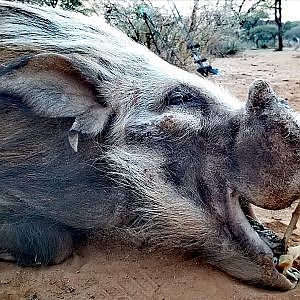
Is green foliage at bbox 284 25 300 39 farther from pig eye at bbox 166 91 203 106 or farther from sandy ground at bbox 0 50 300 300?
sandy ground at bbox 0 50 300 300

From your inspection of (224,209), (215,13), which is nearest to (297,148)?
(224,209)

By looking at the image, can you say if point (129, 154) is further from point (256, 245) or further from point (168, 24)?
point (168, 24)

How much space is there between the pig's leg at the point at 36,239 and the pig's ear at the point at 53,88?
0.45 metres

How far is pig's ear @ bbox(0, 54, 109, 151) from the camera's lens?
2.30 meters

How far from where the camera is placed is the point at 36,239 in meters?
2.45

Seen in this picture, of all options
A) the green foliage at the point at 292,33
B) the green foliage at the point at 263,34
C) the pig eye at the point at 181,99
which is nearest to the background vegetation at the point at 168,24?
the pig eye at the point at 181,99

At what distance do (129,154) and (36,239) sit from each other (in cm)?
56

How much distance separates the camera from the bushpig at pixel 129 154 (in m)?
2.07

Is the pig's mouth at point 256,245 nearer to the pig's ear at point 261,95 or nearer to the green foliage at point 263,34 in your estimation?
the pig's ear at point 261,95

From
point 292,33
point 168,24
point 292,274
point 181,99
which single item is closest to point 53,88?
point 181,99

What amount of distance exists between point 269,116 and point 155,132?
1.50 ft

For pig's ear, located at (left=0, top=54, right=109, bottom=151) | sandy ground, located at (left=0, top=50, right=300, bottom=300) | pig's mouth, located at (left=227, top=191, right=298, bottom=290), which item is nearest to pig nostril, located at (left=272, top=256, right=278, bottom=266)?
pig's mouth, located at (left=227, top=191, right=298, bottom=290)

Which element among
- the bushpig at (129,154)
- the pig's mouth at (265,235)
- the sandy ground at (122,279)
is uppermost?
the bushpig at (129,154)

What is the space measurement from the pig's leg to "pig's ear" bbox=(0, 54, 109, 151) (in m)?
0.45
